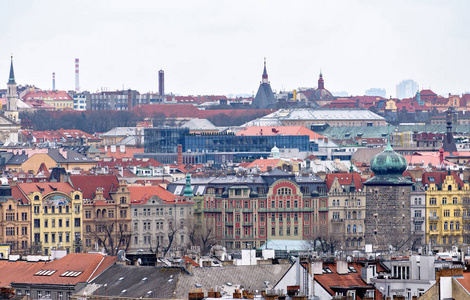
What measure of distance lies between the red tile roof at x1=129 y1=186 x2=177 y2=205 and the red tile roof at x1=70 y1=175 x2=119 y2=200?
1.30m

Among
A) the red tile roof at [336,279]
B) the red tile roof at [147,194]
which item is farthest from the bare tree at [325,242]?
the red tile roof at [336,279]

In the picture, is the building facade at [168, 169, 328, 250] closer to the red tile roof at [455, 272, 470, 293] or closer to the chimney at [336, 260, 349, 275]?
the chimney at [336, 260, 349, 275]

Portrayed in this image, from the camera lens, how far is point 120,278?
59.8 m

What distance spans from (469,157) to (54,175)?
5023 cm

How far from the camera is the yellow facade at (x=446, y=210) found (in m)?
121

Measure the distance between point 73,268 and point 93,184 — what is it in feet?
189

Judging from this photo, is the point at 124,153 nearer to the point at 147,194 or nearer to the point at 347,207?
the point at 147,194

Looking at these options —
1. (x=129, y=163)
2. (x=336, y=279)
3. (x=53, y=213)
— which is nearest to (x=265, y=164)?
(x=129, y=163)

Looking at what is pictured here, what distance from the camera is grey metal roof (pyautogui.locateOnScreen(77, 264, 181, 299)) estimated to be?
56.2 meters

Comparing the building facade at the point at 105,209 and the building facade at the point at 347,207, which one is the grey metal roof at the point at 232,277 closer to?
the building facade at the point at 105,209

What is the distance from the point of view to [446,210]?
123 metres

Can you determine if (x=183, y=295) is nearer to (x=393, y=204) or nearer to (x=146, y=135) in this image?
(x=393, y=204)

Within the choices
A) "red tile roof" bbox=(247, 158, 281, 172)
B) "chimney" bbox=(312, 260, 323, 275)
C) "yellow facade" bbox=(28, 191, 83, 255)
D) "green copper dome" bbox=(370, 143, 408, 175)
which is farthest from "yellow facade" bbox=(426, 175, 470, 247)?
"chimney" bbox=(312, 260, 323, 275)

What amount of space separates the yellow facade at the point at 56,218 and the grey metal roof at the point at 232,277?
5233 cm
